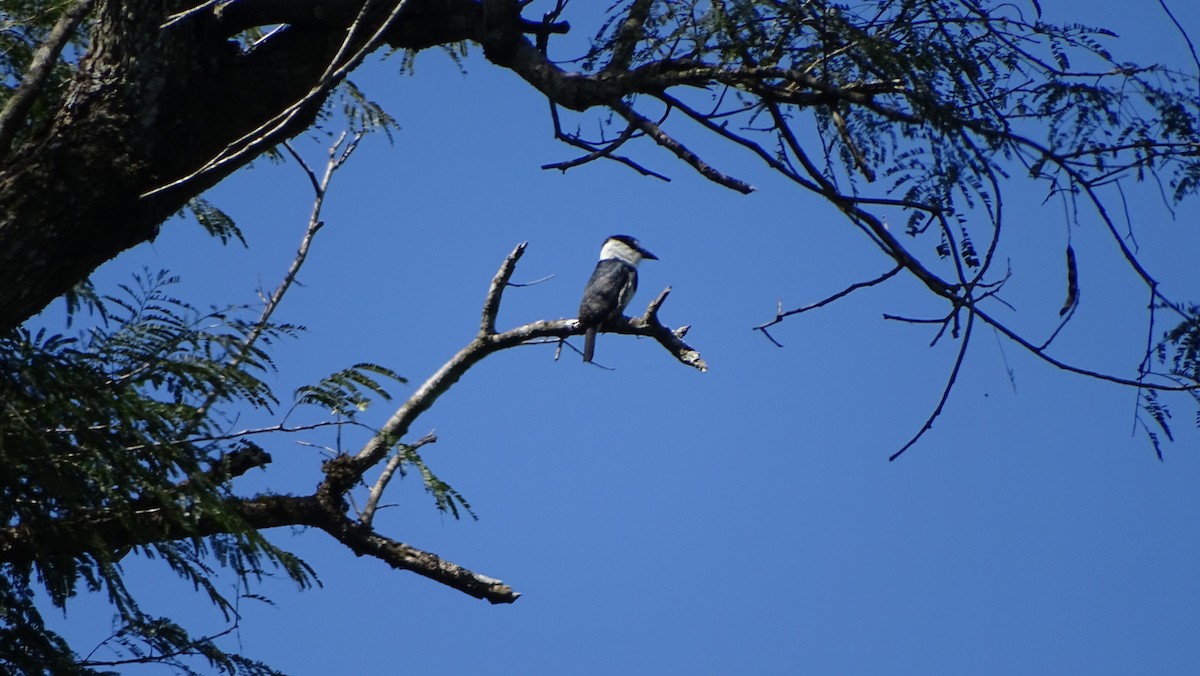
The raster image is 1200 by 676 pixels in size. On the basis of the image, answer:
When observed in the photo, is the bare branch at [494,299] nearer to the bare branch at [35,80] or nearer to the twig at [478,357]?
the twig at [478,357]

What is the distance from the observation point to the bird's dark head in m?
10.9

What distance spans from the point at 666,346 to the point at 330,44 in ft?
6.88

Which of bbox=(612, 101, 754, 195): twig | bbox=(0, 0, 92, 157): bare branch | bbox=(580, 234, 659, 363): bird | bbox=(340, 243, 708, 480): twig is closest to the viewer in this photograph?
bbox=(612, 101, 754, 195): twig

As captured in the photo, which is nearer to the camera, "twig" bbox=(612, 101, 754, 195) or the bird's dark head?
"twig" bbox=(612, 101, 754, 195)

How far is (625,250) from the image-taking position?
11.0 m

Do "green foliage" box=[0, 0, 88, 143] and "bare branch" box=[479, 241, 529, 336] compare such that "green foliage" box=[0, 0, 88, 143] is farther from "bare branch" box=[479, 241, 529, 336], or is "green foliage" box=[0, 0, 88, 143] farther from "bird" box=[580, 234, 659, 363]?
"bird" box=[580, 234, 659, 363]

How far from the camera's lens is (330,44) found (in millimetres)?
3137

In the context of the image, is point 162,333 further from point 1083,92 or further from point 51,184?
point 1083,92

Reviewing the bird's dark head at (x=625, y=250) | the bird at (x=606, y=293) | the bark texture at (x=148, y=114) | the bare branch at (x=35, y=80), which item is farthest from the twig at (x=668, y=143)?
the bird's dark head at (x=625, y=250)

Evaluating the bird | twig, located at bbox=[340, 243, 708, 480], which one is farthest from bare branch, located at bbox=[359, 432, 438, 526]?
the bird

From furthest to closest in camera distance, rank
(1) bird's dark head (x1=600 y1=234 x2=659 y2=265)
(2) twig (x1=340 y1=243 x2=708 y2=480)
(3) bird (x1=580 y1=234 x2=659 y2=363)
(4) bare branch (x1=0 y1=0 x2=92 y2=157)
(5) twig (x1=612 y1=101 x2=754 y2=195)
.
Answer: (1) bird's dark head (x1=600 y1=234 x2=659 y2=265)
(3) bird (x1=580 y1=234 x2=659 y2=363)
(2) twig (x1=340 y1=243 x2=708 y2=480)
(4) bare branch (x1=0 y1=0 x2=92 y2=157)
(5) twig (x1=612 y1=101 x2=754 y2=195)

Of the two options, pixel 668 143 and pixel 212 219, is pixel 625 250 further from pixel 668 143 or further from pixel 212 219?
pixel 668 143

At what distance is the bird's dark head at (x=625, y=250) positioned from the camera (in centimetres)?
1094

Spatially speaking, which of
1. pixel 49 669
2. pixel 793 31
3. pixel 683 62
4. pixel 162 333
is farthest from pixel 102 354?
pixel 793 31
